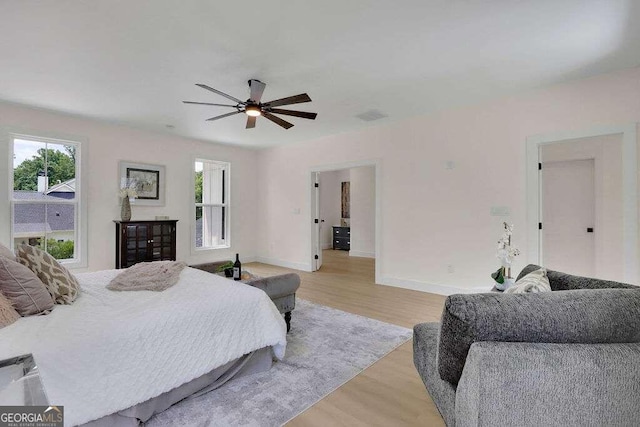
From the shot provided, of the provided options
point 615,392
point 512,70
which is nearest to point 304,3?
point 512,70

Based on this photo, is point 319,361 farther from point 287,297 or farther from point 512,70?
point 512,70

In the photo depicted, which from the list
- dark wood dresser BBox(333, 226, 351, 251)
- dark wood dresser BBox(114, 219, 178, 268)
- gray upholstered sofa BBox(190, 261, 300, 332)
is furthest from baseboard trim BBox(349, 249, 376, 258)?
gray upholstered sofa BBox(190, 261, 300, 332)

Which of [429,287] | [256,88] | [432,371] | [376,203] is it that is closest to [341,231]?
[376,203]

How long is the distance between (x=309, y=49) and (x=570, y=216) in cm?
476

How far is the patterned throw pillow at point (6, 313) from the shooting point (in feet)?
5.04

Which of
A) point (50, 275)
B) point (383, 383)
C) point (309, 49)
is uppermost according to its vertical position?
point (309, 49)

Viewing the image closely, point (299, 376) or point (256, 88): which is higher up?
point (256, 88)

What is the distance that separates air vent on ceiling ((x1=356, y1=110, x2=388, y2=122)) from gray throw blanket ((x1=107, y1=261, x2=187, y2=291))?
3.20m

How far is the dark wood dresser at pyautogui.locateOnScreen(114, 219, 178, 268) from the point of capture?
4656 millimetres

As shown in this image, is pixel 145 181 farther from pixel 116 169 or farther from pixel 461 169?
pixel 461 169

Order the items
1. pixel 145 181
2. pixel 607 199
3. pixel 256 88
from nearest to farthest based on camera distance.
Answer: pixel 256 88, pixel 607 199, pixel 145 181

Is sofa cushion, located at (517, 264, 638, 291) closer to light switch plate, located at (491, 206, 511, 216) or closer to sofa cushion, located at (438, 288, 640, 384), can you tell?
sofa cushion, located at (438, 288, 640, 384)

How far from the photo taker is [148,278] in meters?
2.47

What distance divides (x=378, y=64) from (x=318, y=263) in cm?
418
